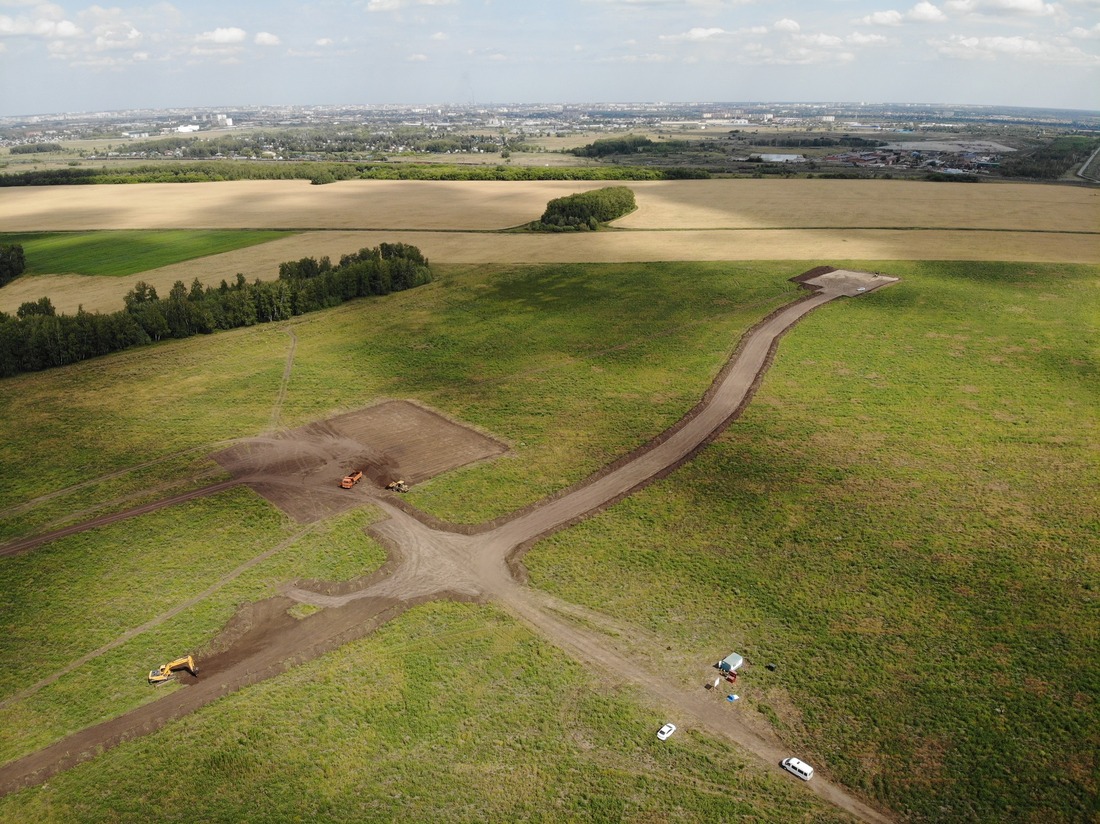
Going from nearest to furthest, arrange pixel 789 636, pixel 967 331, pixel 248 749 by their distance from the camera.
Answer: pixel 248 749, pixel 789 636, pixel 967 331

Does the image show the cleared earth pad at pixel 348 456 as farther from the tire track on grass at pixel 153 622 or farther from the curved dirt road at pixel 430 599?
the curved dirt road at pixel 430 599

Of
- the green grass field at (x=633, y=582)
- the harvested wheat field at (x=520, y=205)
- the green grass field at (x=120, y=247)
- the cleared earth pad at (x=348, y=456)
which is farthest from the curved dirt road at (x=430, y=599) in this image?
the harvested wheat field at (x=520, y=205)

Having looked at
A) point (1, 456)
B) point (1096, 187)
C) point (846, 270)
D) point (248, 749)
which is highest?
point (1096, 187)

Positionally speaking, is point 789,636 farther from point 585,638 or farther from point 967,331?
point 967,331

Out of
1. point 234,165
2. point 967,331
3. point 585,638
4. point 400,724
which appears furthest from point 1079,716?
point 234,165

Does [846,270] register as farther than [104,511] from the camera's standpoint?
Yes

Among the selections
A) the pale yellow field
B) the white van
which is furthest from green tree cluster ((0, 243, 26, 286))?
the white van

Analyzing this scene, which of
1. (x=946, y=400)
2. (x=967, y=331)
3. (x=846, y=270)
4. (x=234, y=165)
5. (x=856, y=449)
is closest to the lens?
(x=856, y=449)

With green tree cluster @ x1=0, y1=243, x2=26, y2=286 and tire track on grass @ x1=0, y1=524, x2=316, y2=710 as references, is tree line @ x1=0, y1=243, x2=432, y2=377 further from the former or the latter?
tire track on grass @ x1=0, y1=524, x2=316, y2=710
